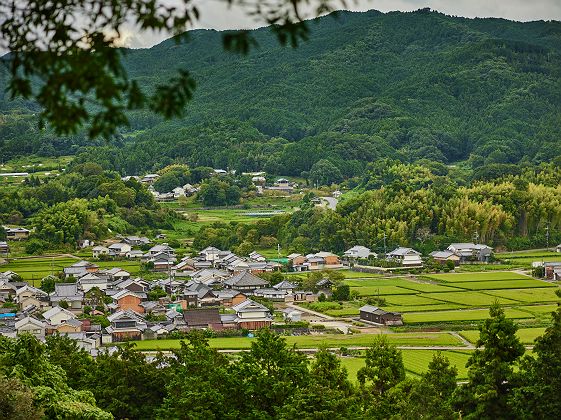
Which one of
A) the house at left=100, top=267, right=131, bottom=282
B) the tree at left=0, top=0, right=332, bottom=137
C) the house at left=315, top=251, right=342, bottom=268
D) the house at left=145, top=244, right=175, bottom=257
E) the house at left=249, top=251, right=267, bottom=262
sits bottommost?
the house at left=315, top=251, right=342, bottom=268

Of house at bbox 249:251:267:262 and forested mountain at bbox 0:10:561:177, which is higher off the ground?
forested mountain at bbox 0:10:561:177

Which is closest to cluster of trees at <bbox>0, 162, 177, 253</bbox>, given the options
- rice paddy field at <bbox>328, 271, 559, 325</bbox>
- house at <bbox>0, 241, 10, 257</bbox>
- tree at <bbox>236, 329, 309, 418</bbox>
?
house at <bbox>0, 241, 10, 257</bbox>

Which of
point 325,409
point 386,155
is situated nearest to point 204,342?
point 325,409

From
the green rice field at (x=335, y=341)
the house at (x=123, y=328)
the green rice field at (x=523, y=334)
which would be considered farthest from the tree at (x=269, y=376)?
the house at (x=123, y=328)

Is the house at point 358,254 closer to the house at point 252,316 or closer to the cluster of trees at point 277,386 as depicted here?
Result: the house at point 252,316

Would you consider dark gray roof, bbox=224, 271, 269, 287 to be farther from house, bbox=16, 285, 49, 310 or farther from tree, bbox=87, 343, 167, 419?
tree, bbox=87, 343, 167, 419

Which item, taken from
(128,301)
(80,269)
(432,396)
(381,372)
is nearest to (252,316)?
(128,301)

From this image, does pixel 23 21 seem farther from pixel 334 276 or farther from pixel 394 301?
pixel 334 276
